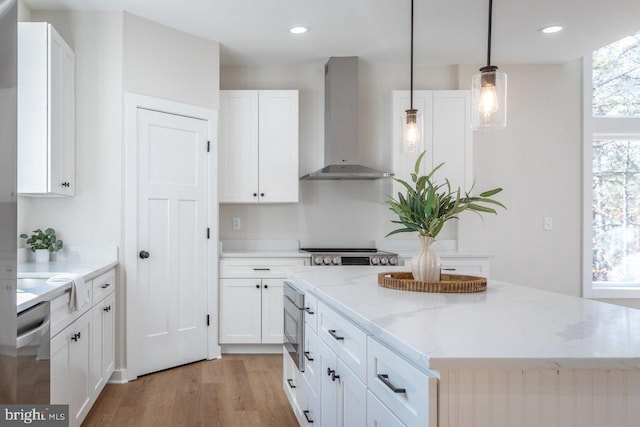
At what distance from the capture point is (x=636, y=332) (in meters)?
1.27

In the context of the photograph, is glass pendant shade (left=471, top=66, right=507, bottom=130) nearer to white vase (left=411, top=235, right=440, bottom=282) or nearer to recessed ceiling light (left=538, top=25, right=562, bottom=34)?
white vase (left=411, top=235, right=440, bottom=282)

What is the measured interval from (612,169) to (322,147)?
2.84 meters

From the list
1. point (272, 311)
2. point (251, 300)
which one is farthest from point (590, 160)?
point (251, 300)

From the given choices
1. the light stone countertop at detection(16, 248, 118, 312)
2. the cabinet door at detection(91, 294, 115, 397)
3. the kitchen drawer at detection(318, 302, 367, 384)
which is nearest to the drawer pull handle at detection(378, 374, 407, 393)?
the kitchen drawer at detection(318, 302, 367, 384)

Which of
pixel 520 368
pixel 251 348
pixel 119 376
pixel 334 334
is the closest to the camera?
pixel 520 368

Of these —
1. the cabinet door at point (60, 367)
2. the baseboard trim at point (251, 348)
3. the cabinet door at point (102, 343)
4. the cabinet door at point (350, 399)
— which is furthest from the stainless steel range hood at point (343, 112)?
the cabinet door at point (350, 399)

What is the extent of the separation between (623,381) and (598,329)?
0.80 ft

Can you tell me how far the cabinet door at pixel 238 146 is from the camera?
4.38 meters

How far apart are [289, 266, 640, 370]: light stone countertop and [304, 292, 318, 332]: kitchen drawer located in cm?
21

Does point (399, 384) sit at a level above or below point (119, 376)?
above

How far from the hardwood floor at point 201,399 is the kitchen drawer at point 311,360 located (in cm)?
51

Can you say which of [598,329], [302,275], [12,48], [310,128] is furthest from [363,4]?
[12,48]

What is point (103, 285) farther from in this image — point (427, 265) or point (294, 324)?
point (427, 265)

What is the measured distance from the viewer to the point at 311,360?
92.4 inches
